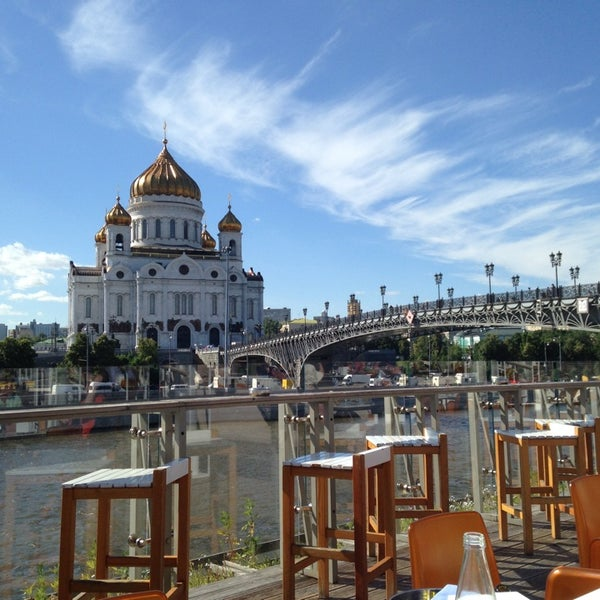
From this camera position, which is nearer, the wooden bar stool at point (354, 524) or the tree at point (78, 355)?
the wooden bar stool at point (354, 524)

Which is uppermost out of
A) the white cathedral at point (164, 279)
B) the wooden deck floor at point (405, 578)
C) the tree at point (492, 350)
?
the white cathedral at point (164, 279)

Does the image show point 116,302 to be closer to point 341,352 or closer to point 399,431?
point 341,352

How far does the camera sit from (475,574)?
4.26 ft

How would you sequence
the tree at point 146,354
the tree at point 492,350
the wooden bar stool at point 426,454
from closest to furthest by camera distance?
the wooden bar stool at point 426,454
the tree at point 146,354
the tree at point 492,350

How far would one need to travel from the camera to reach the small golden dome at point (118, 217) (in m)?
69.7

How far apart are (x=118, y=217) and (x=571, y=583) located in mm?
71356

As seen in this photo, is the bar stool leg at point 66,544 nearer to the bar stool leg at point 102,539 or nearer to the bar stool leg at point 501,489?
the bar stool leg at point 102,539

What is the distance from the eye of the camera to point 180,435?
343 centimetres

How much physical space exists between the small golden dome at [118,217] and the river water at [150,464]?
6825 centimetres

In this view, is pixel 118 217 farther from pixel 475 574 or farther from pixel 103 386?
pixel 475 574

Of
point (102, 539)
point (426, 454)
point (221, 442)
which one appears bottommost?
point (102, 539)

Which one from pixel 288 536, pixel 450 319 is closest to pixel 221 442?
pixel 288 536

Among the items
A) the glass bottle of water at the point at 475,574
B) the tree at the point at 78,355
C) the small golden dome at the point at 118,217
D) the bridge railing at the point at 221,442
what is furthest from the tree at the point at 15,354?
the glass bottle of water at the point at 475,574

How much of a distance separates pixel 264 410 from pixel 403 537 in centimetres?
155
